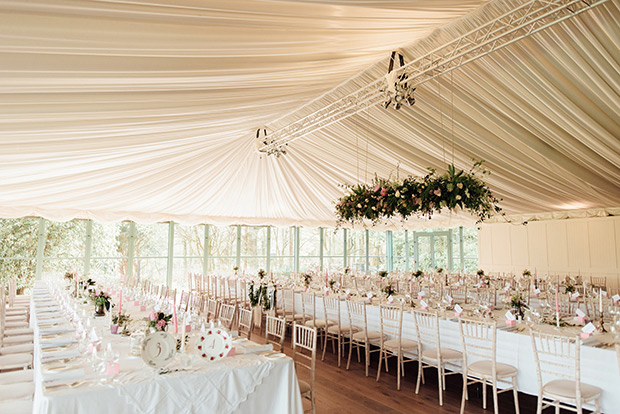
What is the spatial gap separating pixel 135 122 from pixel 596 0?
5390mm

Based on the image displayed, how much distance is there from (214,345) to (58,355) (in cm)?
137

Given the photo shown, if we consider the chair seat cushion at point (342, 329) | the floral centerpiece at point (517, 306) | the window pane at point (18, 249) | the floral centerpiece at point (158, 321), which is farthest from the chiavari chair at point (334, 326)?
the window pane at point (18, 249)

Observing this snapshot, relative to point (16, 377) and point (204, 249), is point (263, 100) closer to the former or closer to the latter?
point (16, 377)

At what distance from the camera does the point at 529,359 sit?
4.39 metres

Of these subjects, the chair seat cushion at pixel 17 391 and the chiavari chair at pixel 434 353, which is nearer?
the chair seat cushion at pixel 17 391

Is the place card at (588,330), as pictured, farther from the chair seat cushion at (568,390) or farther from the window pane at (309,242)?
the window pane at (309,242)

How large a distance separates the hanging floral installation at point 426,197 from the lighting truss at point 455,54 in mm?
1459

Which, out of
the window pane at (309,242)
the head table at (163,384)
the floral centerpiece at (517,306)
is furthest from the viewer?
the window pane at (309,242)

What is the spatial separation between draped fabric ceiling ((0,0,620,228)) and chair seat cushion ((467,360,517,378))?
3.71 metres

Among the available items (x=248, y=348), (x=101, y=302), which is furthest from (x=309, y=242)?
(x=248, y=348)

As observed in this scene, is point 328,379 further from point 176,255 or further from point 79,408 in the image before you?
point 176,255

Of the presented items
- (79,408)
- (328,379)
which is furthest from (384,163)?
(79,408)

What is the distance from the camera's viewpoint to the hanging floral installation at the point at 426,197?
592cm

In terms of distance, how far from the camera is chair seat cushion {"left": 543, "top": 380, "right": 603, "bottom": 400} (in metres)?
3.59
